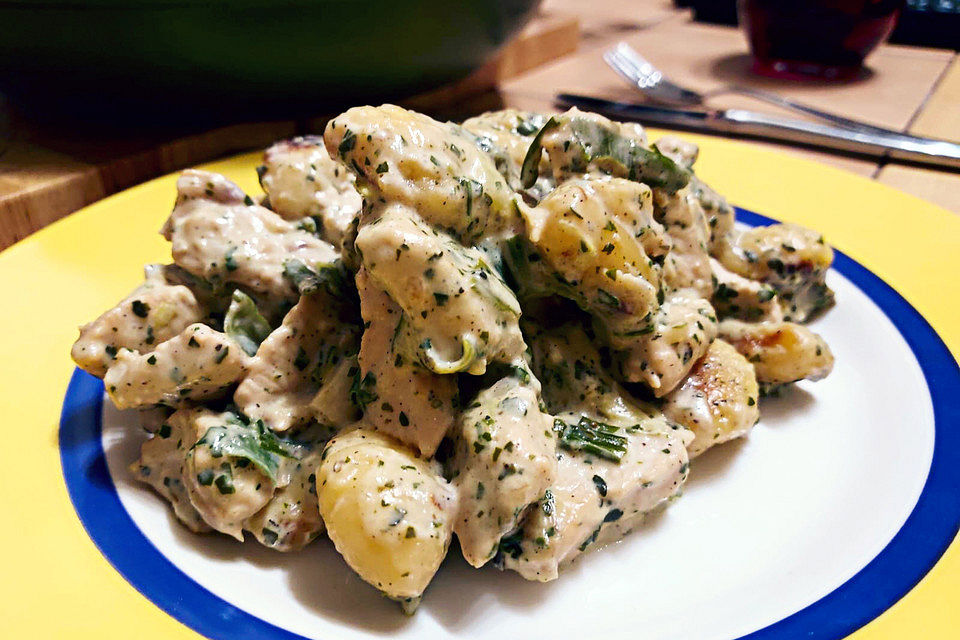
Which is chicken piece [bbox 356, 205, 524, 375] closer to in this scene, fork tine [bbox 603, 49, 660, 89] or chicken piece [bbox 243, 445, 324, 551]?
chicken piece [bbox 243, 445, 324, 551]

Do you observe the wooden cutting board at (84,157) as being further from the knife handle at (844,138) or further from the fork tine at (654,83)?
the knife handle at (844,138)

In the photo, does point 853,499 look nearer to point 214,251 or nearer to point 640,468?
point 640,468

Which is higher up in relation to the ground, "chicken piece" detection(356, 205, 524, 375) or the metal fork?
"chicken piece" detection(356, 205, 524, 375)

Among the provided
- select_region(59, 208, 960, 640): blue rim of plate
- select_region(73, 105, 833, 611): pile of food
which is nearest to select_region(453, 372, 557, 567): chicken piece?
select_region(73, 105, 833, 611): pile of food

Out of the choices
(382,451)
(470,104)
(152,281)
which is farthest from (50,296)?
(470,104)

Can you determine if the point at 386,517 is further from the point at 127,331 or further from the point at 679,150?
the point at 679,150

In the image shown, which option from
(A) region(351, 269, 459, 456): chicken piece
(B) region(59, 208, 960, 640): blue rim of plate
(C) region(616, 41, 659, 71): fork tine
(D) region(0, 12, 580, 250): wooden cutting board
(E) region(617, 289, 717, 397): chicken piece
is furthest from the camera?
(C) region(616, 41, 659, 71): fork tine
